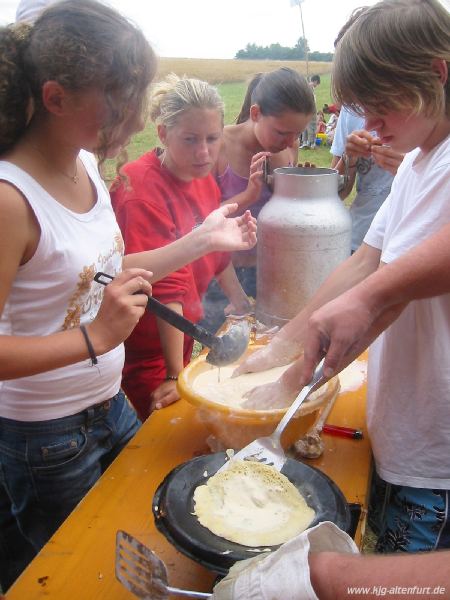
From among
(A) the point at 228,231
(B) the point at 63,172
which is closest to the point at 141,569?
(B) the point at 63,172

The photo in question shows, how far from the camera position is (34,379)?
1.17 m

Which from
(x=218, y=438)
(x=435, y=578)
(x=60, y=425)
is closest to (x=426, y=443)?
(x=218, y=438)

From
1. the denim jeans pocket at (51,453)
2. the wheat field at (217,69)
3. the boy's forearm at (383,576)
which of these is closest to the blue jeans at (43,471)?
the denim jeans pocket at (51,453)

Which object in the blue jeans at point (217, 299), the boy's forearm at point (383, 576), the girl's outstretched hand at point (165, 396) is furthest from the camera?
the blue jeans at point (217, 299)

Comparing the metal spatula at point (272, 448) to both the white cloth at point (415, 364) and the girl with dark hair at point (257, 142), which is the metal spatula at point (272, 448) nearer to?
the white cloth at point (415, 364)

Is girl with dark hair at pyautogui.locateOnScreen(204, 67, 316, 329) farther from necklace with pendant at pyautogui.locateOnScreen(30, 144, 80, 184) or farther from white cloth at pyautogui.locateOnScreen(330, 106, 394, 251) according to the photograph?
necklace with pendant at pyautogui.locateOnScreen(30, 144, 80, 184)

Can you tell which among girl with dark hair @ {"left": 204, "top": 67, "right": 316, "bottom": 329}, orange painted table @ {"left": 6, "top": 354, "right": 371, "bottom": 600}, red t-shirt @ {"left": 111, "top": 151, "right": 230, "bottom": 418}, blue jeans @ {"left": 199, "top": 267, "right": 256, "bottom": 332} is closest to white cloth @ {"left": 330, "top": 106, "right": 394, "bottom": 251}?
girl with dark hair @ {"left": 204, "top": 67, "right": 316, "bottom": 329}

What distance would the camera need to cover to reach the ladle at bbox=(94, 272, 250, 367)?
47.6 inches

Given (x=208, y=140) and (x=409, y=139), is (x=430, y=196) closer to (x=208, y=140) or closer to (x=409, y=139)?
(x=409, y=139)

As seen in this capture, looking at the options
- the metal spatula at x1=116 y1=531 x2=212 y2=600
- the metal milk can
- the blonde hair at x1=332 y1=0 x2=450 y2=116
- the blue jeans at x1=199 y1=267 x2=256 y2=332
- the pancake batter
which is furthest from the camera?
the blue jeans at x1=199 y1=267 x2=256 y2=332

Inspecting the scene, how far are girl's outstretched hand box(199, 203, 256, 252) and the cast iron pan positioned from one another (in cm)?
77

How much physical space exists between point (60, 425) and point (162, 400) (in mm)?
355

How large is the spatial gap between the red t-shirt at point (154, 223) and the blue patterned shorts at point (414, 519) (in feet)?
2.85

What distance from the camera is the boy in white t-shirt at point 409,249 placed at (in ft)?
3.31
